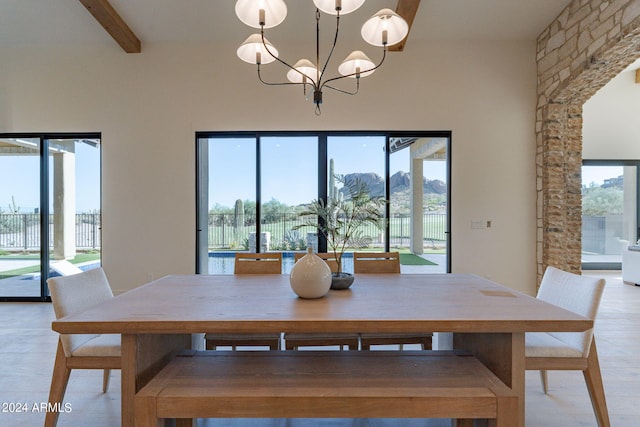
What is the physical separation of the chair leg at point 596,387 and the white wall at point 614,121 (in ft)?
19.1

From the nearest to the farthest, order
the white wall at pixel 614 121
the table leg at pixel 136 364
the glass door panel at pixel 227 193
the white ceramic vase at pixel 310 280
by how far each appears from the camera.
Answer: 1. the table leg at pixel 136 364
2. the white ceramic vase at pixel 310 280
3. the glass door panel at pixel 227 193
4. the white wall at pixel 614 121

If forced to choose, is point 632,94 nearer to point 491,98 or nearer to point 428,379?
point 491,98

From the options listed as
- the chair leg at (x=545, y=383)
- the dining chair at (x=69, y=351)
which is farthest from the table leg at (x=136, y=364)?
the chair leg at (x=545, y=383)

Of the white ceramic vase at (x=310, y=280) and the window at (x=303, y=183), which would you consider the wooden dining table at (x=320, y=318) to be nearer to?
the white ceramic vase at (x=310, y=280)

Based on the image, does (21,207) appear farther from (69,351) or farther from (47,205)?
(69,351)

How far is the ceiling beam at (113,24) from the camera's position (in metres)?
3.45

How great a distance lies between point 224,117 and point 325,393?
370 cm

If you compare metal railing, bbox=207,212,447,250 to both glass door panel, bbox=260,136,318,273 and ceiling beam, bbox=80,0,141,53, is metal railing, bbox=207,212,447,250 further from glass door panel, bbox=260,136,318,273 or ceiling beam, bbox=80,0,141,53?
ceiling beam, bbox=80,0,141,53

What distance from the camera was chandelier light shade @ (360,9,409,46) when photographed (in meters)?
1.96

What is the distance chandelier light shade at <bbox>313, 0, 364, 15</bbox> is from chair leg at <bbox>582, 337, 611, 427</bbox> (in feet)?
7.21

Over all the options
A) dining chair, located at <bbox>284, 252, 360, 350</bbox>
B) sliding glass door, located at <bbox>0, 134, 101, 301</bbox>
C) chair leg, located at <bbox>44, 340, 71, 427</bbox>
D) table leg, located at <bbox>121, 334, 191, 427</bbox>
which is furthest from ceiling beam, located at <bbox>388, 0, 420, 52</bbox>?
sliding glass door, located at <bbox>0, 134, 101, 301</bbox>

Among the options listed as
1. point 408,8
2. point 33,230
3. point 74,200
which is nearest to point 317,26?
point 408,8

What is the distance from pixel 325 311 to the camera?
1524 millimetres

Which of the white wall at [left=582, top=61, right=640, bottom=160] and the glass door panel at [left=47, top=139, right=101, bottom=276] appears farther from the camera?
the white wall at [left=582, top=61, right=640, bottom=160]
